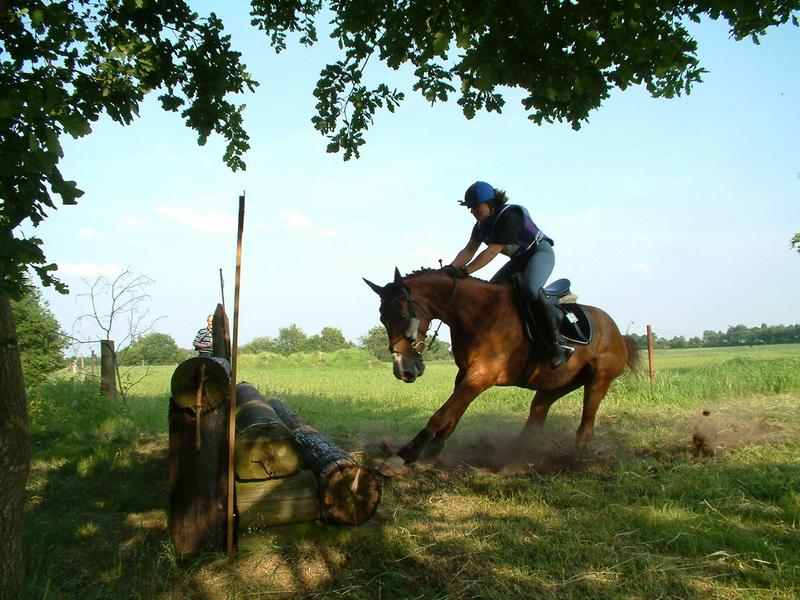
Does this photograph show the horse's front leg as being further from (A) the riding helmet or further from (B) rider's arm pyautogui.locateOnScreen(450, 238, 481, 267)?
(A) the riding helmet

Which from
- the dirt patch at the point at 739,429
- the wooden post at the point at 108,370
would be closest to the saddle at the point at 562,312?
the dirt patch at the point at 739,429

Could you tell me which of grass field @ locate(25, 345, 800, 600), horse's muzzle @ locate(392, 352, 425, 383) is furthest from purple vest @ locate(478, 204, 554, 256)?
grass field @ locate(25, 345, 800, 600)

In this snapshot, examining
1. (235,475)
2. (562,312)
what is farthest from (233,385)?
(562,312)

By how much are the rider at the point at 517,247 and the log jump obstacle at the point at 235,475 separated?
270 cm

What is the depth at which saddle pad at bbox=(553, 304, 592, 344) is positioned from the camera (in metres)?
6.69

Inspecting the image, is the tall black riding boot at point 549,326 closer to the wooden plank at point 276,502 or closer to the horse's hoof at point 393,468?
the horse's hoof at point 393,468

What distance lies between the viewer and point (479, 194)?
6.30 metres

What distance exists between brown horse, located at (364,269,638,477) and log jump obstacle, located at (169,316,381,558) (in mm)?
1300

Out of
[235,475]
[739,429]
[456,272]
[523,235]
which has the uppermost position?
[523,235]

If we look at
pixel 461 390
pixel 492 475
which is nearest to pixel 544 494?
pixel 492 475

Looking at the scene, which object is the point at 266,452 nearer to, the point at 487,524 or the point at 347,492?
the point at 347,492

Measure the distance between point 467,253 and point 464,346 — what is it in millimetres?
1066

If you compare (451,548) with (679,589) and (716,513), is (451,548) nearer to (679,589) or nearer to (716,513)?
(679,589)

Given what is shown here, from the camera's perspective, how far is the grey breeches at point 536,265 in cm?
620
